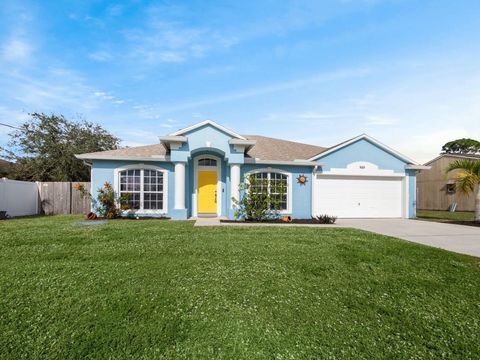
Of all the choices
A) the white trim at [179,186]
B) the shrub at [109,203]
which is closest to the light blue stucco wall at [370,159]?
the white trim at [179,186]

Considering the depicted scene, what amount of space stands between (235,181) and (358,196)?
7.18 meters

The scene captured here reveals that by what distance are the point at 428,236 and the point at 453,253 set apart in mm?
2566

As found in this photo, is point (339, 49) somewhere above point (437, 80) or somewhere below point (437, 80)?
above

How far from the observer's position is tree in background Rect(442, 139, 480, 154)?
42.6 meters

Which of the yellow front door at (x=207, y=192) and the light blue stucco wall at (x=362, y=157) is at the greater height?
the light blue stucco wall at (x=362, y=157)

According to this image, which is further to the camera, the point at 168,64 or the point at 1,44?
the point at 168,64

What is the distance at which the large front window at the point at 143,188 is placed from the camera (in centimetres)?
1238

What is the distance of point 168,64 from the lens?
35.3 feet

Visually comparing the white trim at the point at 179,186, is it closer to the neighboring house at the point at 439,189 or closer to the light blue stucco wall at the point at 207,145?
the light blue stucco wall at the point at 207,145

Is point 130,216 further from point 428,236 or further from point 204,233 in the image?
point 428,236

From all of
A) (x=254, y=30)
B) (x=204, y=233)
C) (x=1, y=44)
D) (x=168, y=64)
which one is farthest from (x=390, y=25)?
(x=1, y=44)

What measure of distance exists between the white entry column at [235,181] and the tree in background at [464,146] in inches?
1780

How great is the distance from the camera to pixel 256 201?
11727 millimetres

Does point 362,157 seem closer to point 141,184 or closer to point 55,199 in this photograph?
point 141,184
